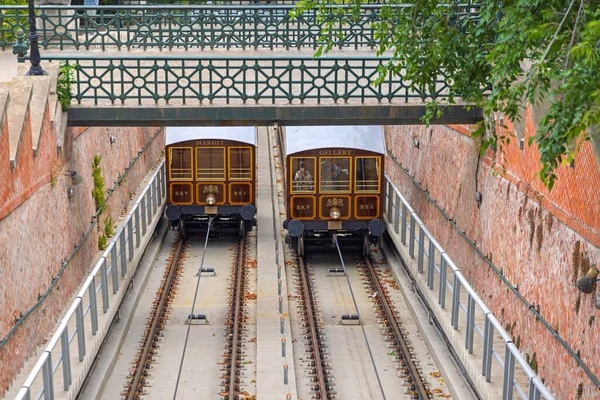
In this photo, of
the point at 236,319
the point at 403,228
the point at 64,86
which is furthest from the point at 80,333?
the point at 403,228

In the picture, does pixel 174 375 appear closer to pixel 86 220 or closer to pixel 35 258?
pixel 35 258

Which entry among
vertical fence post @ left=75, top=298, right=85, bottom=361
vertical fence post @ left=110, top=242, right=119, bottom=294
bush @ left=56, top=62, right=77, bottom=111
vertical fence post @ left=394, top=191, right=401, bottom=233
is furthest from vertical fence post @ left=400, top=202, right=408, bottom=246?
vertical fence post @ left=75, top=298, right=85, bottom=361

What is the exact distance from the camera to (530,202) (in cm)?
1489

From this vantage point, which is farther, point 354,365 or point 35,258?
point 354,365

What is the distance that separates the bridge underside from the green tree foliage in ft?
13.6

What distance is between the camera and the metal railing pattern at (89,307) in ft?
38.9

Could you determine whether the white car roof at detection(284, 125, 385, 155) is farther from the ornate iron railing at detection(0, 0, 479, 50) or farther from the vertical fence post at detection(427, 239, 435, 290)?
the vertical fence post at detection(427, 239, 435, 290)

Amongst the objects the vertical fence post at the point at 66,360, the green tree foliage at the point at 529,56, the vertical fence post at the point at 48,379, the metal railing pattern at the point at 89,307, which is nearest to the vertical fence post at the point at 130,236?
the metal railing pattern at the point at 89,307

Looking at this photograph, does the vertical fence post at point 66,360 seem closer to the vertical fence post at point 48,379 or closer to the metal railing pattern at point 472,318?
the vertical fence post at point 48,379

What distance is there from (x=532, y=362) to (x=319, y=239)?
33.0 feet

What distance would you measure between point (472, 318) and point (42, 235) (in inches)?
255

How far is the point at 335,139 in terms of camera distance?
75.3 feet

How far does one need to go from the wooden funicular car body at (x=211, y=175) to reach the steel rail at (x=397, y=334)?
3.48 m

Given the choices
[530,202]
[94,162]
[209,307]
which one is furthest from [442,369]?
[94,162]
